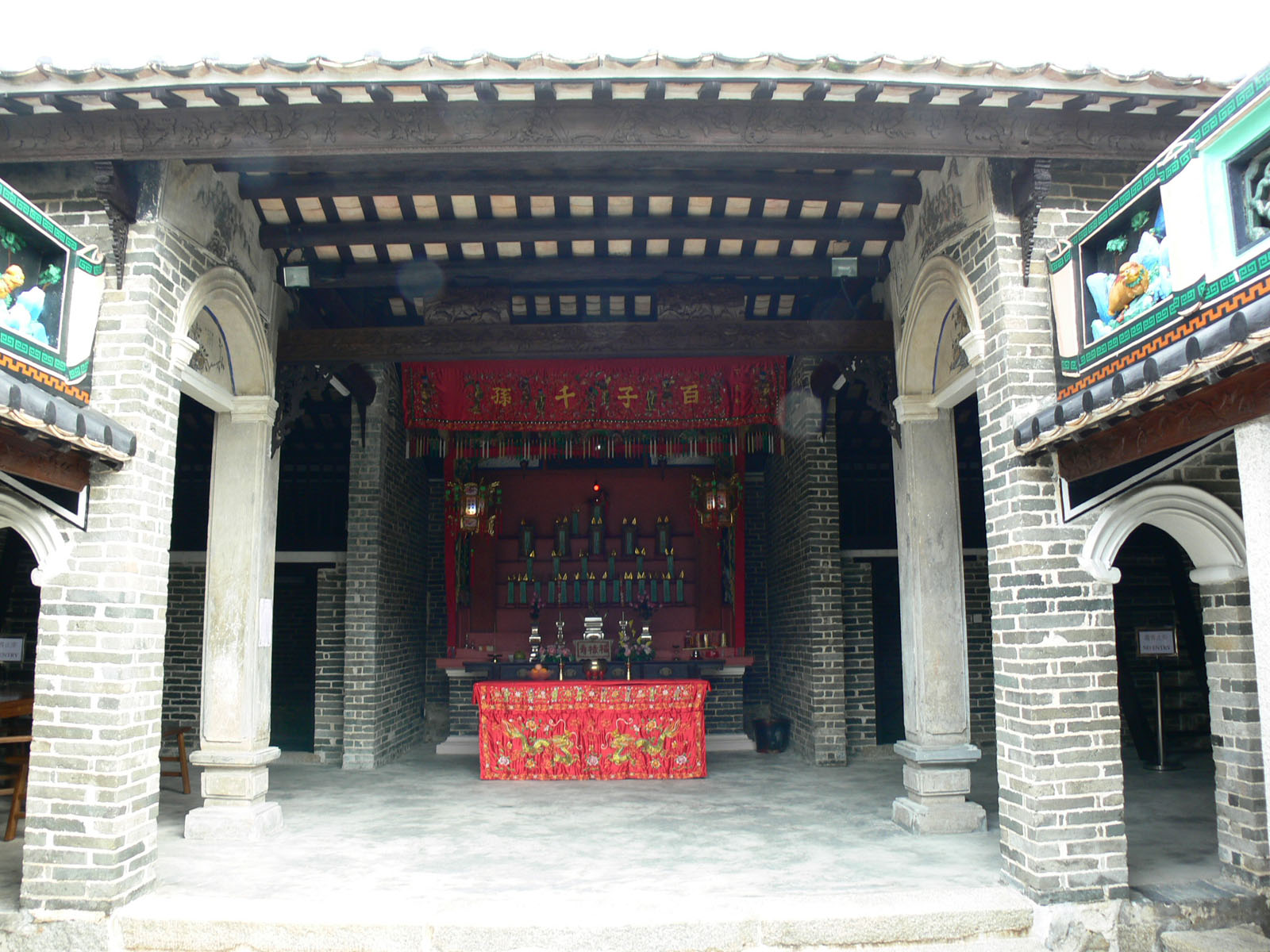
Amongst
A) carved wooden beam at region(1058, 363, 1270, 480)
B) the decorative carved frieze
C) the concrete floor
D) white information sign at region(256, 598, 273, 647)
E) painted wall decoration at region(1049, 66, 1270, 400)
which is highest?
the decorative carved frieze

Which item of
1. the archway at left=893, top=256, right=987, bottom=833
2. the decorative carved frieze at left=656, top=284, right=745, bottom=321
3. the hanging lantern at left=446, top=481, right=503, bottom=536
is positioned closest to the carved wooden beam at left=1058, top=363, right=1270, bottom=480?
the archway at left=893, top=256, right=987, bottom=833

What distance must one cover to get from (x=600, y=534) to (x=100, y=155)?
7493 mm

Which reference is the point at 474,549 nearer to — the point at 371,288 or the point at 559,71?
the point at 371,288

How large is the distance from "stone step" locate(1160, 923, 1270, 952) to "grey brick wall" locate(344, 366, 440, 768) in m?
7.08

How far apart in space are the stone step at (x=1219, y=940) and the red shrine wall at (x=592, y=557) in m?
6.74

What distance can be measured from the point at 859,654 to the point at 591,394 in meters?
4.07

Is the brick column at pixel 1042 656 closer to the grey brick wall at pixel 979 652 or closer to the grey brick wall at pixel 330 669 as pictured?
the grey brick wall at pixel 979 652

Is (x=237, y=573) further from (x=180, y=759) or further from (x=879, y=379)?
(x=879, y=379)

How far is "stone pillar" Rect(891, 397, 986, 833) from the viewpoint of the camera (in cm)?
648

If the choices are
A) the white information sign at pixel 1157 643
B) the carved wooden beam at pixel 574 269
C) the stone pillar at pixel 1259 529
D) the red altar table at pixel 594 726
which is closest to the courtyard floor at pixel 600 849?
the red altar table at pixel 594 726

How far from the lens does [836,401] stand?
998 centimetres

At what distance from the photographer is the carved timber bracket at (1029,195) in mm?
5164

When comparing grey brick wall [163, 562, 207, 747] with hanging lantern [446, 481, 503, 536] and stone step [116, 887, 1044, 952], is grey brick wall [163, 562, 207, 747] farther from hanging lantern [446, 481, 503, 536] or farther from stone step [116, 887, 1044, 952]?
stone step [116, 887, 1044, 952]

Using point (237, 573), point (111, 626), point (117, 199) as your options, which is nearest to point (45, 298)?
point (117, 199)
